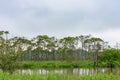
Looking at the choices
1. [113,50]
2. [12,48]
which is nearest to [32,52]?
[113,50]

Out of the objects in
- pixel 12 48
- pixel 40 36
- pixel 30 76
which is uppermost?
pixel 40 36

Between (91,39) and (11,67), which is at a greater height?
(91,39)

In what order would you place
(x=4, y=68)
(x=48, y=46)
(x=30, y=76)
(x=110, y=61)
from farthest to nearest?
(x=48, y=46)
(x=110, y=61)
(x=4, y=68)
(x=30, y=76)

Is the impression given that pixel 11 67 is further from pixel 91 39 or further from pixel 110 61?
pixel 91 39

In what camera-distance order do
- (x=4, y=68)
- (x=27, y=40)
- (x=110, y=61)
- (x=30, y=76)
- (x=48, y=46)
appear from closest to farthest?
(x=30, y=76) < (x=4, y=68) < (x=110, y=61) < (x=27, y=40) < (x=48, y=46)

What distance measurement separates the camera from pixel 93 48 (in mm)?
62812

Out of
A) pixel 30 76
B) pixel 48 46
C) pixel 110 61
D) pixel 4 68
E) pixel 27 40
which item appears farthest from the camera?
pixel 48 46

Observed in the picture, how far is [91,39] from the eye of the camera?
6269 cm

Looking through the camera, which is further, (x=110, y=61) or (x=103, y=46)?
(x=103, y=46)

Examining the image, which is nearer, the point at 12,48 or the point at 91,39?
the point at 12,48

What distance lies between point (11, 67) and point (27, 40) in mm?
35796

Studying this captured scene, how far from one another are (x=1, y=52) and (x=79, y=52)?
4166 cm

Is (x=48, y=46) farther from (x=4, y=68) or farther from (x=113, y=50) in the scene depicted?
(x=4, y=68)

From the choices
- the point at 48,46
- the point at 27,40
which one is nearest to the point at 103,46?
→ the point at 48,46
